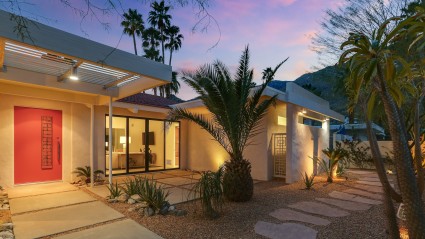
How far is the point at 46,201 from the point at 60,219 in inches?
73.4

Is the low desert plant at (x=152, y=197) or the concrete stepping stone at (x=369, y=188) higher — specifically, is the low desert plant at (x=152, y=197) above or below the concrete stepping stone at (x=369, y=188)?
above

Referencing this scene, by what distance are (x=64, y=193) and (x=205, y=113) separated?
725cm

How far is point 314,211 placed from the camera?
20.1ft

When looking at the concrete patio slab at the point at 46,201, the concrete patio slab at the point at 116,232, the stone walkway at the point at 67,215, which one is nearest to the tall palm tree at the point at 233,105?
the stone walkway at the point at 67,215

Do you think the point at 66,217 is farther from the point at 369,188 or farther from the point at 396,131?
the point at 369,188

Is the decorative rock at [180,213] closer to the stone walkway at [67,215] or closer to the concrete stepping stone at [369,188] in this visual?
the stone walkway at [67,215]

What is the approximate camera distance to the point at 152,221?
5289 mm

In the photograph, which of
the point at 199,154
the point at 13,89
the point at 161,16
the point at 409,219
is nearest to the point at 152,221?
the point at 409,219

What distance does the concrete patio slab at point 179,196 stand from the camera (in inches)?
276

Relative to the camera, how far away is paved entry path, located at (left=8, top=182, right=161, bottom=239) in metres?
4.62

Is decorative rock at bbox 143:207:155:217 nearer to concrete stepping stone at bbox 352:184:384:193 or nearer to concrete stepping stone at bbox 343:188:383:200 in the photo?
concrete stepping stone at bbox 343:188:383:200

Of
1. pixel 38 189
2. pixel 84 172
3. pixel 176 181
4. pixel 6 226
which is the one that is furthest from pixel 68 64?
pixel 176 181

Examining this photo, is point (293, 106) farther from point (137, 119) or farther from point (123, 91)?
point (137, 119)

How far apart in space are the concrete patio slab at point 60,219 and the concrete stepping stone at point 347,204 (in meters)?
5.49
